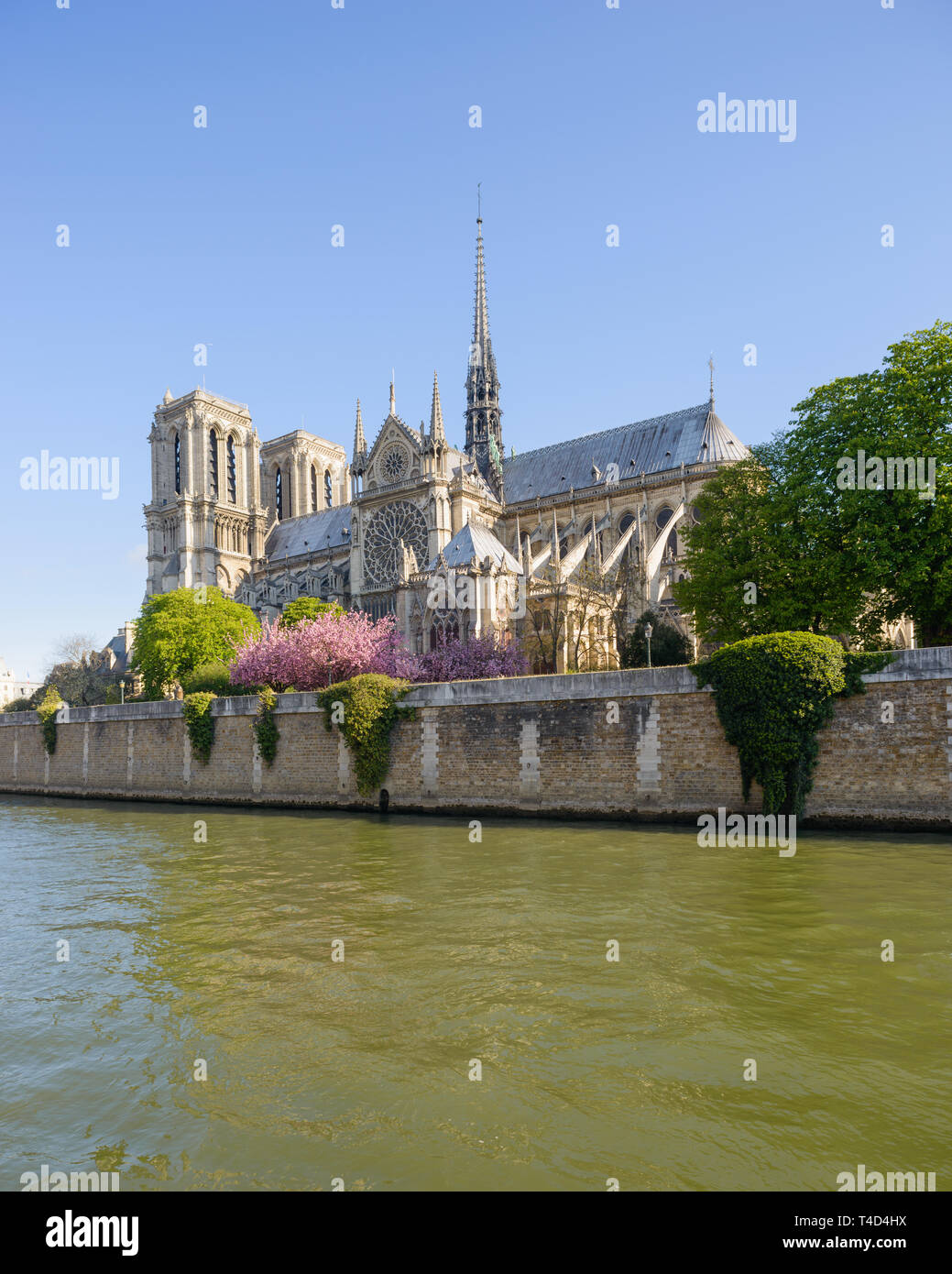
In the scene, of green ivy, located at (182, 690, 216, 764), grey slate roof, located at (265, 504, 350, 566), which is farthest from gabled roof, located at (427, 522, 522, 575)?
grey slate roof, located at (265, 504, 350, 566)

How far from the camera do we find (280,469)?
263ft

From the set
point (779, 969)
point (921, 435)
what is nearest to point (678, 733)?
point (921, 435)

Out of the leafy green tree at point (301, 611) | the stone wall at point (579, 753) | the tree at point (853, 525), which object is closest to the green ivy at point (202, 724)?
the stone wall at point (579, 753)

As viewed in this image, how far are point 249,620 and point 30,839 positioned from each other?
80.4 feet

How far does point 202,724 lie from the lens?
26219 mm

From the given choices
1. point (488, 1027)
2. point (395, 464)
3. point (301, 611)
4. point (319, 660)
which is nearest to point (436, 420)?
point (395, 464)

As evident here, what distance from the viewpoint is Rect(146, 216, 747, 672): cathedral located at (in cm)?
3422

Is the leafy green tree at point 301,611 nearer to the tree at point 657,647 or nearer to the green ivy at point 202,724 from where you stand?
the green ivy at point 202,724

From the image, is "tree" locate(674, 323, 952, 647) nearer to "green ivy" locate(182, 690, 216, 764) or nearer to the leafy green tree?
"green ivy" locate(182, 690, 216, 764)

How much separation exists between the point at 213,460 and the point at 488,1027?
6959 centimetres

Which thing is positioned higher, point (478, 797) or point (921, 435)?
point (921, 435)

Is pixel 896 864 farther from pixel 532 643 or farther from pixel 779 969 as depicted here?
pixel 532 643
